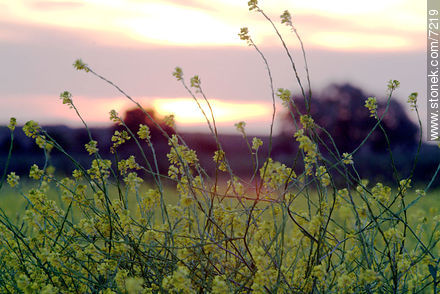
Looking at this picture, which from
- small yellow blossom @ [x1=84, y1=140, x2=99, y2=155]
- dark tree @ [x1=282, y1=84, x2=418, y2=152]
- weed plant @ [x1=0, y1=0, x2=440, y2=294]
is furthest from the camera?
dark tree @ [x1=282, y1=84, x2=418, y2=152]

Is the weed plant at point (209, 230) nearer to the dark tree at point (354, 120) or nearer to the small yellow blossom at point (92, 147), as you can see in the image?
the small yellow blossom at point (92, 147)

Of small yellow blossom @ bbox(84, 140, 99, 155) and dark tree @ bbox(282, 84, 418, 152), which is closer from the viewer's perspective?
small yellow blossom @ bbox(84, 140, 99, 155)

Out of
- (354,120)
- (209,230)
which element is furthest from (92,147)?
(354,120)

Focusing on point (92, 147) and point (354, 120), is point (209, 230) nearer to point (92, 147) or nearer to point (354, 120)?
point (92, 147)

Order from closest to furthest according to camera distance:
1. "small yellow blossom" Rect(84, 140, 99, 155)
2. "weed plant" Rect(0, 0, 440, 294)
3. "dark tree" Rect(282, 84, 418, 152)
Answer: "weed plant" Rect(0, 0, 440, 294), "small yellow blossom" Rect(84, 140, 99, 155), "dark tree" Rect(282, 84, 418, 152)

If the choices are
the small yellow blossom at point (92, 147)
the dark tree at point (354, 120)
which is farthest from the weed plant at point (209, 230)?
the dark tree at point (354, 120)

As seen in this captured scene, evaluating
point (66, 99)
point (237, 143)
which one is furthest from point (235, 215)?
point (237, 143)

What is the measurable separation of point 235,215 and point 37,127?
1.26 meters

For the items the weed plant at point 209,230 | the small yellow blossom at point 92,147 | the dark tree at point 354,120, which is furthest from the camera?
the dark tree at point 354,120

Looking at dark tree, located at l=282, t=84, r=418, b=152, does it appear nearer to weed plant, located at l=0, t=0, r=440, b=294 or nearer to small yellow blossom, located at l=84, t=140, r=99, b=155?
weed plant, located at l=0, t=0, r=440, b=294

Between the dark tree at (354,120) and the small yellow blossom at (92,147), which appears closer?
the small yellow blossom at (92,147)

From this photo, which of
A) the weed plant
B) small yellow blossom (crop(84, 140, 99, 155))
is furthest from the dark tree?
small yellow blossom (crop(84, 140, 99, 155))

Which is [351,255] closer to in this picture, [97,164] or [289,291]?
[289,291]

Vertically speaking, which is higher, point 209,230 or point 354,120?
point 354,120
